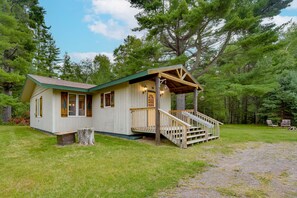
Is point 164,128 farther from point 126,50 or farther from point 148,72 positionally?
point 126,50

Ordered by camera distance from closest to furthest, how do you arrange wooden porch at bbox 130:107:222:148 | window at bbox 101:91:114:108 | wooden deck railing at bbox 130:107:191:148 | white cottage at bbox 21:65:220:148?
1. wooden deck railing at bbox 130:107:191:148
2. wooden porch at bbox 130:107:222:148
3. white cottage at bbox 21:65:220:148
4. window at bbox 101:91:114:108

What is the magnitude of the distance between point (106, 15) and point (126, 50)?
24.0 ft

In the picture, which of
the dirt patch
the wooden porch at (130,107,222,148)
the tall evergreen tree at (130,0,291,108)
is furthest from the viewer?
the tall evergreen tree at (130,0,291,108)

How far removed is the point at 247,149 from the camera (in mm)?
6805

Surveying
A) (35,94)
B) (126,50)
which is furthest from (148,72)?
(126,50)

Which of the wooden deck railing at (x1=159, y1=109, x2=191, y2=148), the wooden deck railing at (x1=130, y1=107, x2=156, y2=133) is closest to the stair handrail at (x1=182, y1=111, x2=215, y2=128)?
the wooden deck railing at (x1=159, y1=109, x2=191, y2=148)

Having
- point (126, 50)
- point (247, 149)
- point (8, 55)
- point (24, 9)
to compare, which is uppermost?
point (24, 9)

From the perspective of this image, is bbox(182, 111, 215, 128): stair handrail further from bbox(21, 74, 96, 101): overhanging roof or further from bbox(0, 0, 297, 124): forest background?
bbox(21, 74, 96, 101): overhanging roof

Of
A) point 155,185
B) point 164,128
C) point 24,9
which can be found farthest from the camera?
point 24,9

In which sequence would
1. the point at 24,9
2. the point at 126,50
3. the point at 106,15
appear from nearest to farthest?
the point at 106,15
the point at 24,9
the point at 126,50

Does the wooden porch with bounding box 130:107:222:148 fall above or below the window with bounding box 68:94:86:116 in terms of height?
below

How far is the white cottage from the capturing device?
7.91 m

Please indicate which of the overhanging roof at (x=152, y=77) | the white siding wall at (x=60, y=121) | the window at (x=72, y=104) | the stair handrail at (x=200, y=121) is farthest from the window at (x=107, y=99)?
the stair handrail at (x=200, y=121)

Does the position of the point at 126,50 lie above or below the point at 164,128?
above
